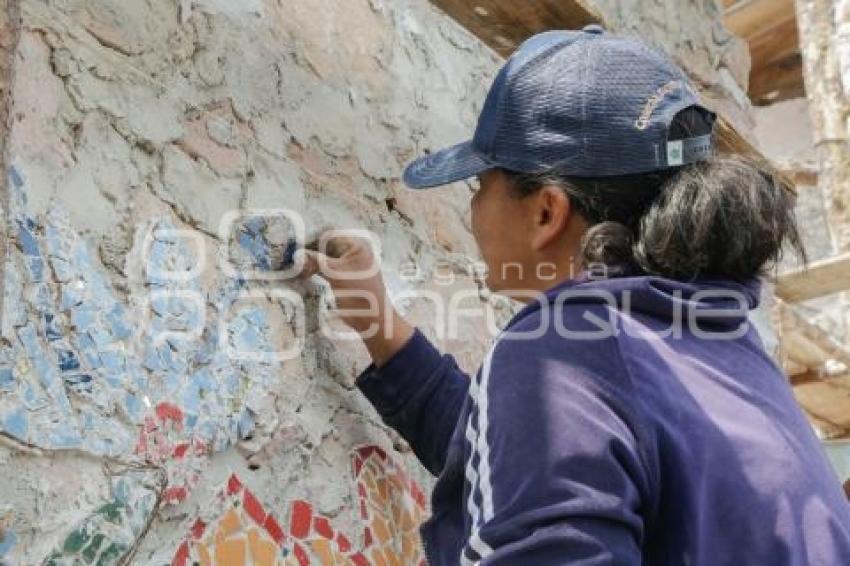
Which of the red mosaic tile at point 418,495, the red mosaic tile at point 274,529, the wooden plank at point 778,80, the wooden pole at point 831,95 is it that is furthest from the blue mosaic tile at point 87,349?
the wooden plank at point 778,80

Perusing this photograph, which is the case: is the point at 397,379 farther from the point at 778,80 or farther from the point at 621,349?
the point at 778,80

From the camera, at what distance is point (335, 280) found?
172 cm

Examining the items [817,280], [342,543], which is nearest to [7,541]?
[342,543]

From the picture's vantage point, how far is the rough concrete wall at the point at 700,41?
3.01 metres

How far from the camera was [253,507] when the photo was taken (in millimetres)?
1489

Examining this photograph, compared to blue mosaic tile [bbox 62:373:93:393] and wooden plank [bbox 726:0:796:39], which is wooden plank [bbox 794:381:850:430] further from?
blue mosaic tile [bbox 62:373:93:393]

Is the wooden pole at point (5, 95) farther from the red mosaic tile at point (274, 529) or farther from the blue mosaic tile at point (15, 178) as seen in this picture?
the red mosaic tile at point (274, 529)

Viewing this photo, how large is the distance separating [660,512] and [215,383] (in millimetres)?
702

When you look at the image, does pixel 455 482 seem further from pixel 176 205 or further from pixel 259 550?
pixel 176 205

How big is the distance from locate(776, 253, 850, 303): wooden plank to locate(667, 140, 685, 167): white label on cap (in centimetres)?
247

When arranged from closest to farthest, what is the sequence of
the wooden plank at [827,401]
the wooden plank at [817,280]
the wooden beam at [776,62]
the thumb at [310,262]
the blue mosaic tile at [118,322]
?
the blue mosaic tile at [118,322] < the thumb at [310,262] < the wooden plank at [817,280] < the wooden plank at [827,401] < the wooden beam at [776,62]

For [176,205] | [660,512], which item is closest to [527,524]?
[660,512]

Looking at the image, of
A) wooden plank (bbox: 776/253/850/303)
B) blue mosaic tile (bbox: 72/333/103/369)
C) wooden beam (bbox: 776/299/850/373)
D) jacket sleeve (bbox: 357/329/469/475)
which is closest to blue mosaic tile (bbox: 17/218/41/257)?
blue mosaic tile (bbox: 72/333/103/369)

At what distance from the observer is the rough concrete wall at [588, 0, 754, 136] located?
3014mm
